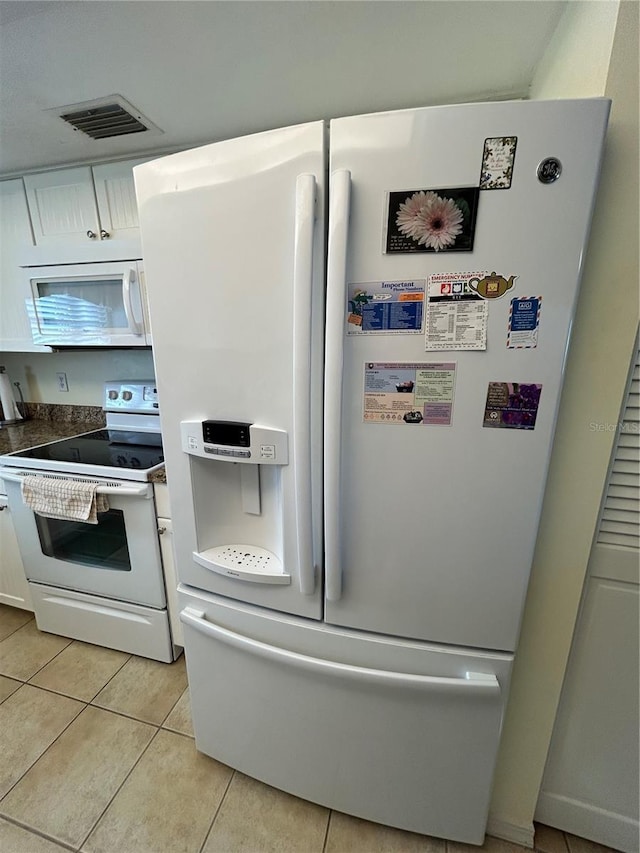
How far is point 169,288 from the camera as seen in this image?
0.86 meters

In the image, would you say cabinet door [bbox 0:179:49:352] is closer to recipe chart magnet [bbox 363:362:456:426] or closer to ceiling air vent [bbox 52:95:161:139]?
ceiling air vent [bbox 52:95:161:139]

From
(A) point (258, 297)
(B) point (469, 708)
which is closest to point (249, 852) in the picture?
(B) point (469, 708)

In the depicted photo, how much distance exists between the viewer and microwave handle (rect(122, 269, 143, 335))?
1.51m

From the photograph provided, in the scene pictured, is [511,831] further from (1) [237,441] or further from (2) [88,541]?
(2) [88,541]

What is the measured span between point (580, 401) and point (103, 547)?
191 cm

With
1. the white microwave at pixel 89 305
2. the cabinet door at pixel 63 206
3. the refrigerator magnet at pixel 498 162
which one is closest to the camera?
the refrigerator magnet at pixel 498 162

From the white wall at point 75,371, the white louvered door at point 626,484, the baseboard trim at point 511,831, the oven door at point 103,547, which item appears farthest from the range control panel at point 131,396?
the baseboard trim at point 511,831

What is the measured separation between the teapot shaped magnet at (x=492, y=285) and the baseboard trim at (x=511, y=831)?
1555 millimetres

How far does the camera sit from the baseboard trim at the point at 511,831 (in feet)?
3.51

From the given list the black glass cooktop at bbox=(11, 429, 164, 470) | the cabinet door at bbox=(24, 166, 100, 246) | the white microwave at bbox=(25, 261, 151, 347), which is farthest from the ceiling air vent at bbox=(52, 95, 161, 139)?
the black glass cooktop at bbox=(11, 429, 164, 470)

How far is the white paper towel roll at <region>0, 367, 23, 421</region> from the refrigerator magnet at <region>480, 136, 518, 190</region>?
277 centimetres

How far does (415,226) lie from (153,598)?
1721 millimetres

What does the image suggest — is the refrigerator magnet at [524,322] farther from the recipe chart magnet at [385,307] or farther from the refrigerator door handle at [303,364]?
the refrigerator door handle at [303,364]

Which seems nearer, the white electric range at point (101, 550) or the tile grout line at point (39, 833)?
the tile grout line at point (39, 833)
